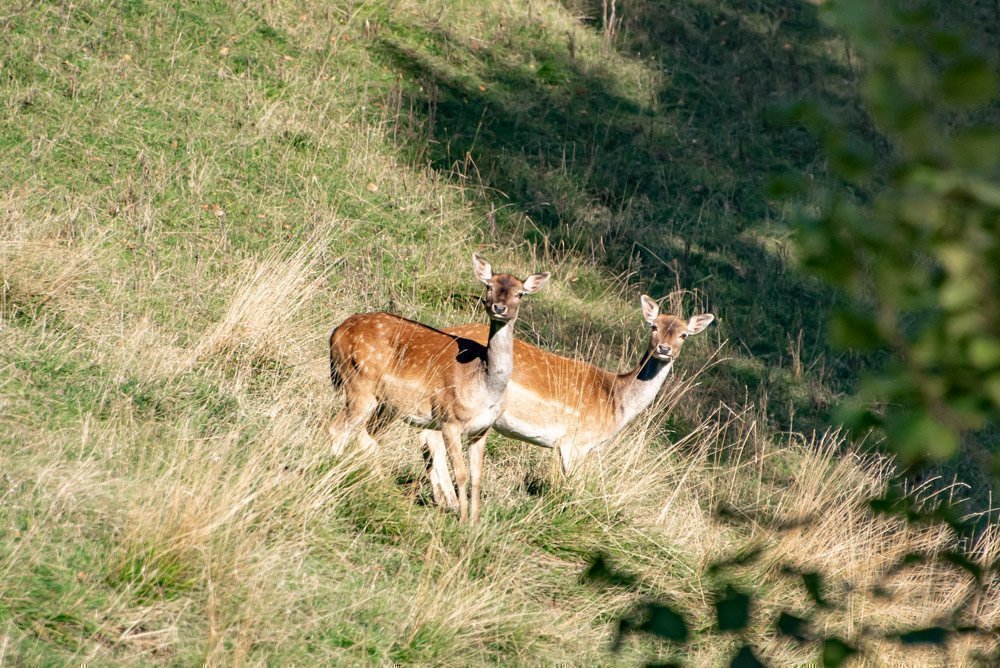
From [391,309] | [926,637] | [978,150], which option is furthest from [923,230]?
[391,309]

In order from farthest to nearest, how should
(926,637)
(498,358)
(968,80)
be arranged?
(498,358) < (926,637) < (968,80)

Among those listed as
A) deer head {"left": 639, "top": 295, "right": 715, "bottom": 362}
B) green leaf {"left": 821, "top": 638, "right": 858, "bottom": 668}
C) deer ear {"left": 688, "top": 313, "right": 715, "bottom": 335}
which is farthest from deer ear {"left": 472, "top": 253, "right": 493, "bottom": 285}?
green leaf {"left": 821, "top": 638, "right": 858, "bottom": 668}

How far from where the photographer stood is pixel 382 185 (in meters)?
12.9

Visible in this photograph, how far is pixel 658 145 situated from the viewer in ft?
50.7

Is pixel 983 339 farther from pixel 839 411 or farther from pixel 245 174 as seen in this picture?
pixel 245 174

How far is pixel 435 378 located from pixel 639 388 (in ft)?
6.48

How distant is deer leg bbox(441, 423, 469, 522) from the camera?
23.8 feet

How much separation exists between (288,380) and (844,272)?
264 inches

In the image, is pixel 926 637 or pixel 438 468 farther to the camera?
pixel 438 468

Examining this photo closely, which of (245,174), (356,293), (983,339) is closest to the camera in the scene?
(983,339)

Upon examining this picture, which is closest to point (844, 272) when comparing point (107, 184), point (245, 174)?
point (107, 184)

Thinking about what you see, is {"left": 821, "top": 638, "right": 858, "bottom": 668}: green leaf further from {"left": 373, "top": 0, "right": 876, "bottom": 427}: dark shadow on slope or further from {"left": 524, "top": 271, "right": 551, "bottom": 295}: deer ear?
{"left": 373, "top": 0, "right": 876, "bottom": 427}: dark shadow on slope

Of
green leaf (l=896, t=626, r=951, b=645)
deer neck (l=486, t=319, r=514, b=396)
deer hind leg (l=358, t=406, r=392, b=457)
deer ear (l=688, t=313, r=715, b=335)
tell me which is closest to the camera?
green leaf (l=896, t=626, r=951, b=645)

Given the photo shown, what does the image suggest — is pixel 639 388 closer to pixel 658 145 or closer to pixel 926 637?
pixel 658 145
